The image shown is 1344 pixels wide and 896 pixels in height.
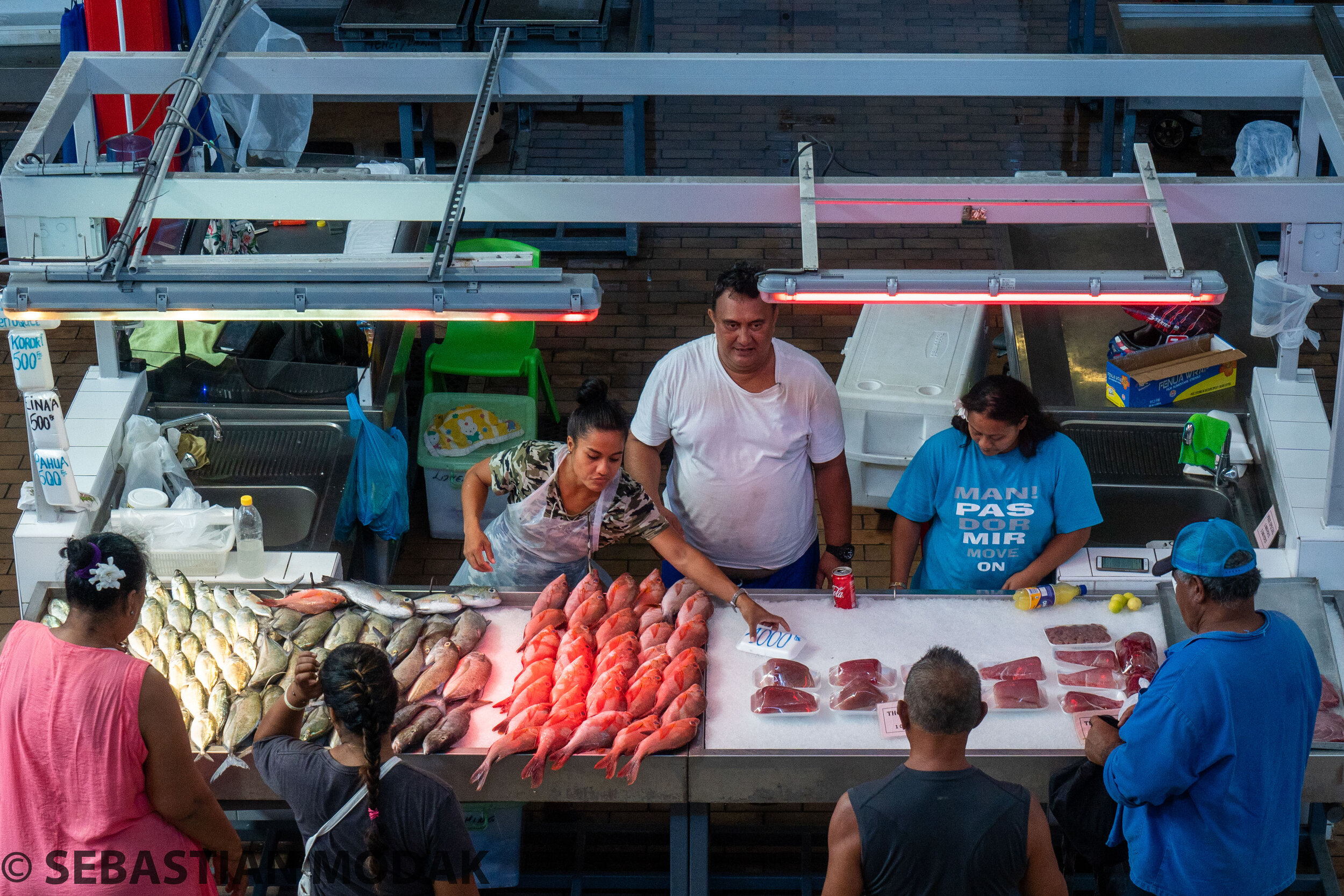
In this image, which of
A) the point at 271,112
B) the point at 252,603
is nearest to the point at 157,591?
the point at 252,603

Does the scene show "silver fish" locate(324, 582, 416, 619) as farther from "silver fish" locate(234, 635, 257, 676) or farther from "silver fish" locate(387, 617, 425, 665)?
"silver fish" locate(234, 635, 257, 676)

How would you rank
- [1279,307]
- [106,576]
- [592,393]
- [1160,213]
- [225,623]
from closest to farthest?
1. [106,576]
2. [1160,213]
3. [592,393]
4. [225,623]
5. [1279,307]

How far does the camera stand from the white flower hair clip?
331cm

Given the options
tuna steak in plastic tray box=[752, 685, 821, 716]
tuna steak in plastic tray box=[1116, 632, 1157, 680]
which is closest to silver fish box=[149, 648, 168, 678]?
tuna steak in plastic tray box=[752, 685, 821, 716]

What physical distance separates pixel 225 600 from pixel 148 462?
111 centimetres

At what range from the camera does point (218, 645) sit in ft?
14.8

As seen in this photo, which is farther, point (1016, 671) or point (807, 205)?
point (1016, 671)

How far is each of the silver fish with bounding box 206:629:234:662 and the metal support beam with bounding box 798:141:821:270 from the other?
2.33 metres

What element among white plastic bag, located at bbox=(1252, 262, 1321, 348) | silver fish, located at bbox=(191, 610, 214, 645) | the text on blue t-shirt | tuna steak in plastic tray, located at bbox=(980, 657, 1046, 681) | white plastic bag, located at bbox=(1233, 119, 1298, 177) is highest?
white plastic bag, located at bbox=(1233, 119, 1298, 177)

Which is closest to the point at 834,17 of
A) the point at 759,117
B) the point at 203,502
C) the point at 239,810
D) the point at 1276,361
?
the point at 759,117

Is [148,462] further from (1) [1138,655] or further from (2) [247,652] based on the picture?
(1) [1138,655]

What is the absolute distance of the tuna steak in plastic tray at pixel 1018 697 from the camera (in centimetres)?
420

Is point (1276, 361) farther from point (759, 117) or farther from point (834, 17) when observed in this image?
point (834, 17)

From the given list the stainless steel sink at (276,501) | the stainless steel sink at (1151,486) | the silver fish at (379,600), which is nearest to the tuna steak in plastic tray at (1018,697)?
the stainless steel sink at (1151,486)
